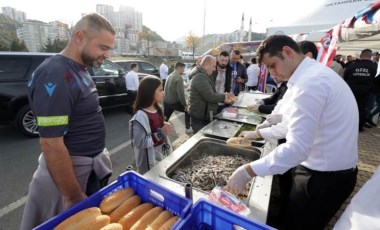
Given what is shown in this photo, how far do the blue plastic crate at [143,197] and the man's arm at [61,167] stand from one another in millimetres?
335

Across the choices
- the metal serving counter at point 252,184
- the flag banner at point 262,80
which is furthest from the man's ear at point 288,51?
the flag banner at point 262,80

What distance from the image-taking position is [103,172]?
5.44 feet

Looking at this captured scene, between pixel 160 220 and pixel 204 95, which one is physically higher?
pixel 204 95

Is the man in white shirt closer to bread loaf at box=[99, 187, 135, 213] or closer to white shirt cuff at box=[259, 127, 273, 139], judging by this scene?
white shirt cuff at box=[259, 127, 273, 139]

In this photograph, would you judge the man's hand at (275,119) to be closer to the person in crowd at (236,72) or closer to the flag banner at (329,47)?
the flag banner at (329,47)

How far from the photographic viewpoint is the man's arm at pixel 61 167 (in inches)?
50.3

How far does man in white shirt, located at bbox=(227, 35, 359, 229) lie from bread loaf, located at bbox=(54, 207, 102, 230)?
0.81m

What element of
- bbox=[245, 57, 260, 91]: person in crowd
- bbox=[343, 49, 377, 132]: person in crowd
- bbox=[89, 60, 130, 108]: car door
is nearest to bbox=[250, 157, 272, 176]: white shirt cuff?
bbox=[343, 49, 377, 132]: person in crowd

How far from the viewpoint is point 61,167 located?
1320mm

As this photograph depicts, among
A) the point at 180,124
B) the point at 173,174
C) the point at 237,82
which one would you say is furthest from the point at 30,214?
the point at 237,82

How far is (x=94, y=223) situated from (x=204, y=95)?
277 cm

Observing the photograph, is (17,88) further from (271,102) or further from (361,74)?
(361,74)

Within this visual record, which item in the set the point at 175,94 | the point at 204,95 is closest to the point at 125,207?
the point at 204,95

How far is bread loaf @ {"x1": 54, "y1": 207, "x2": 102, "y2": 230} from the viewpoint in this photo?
36.4 inches
